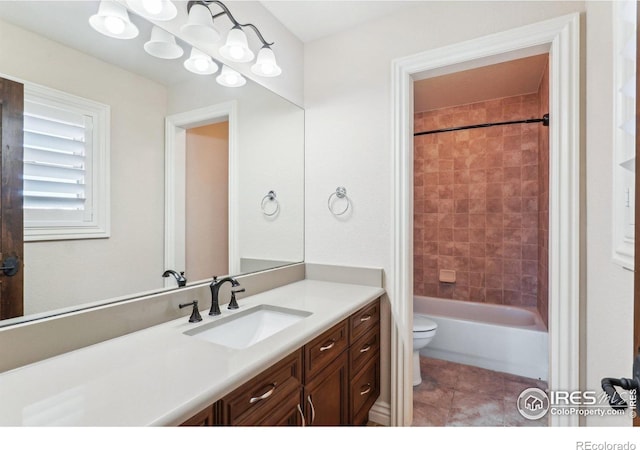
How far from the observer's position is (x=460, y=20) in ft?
5.43

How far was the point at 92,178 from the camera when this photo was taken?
112 cm

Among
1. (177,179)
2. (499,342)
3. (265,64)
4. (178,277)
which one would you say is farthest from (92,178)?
(499,342)

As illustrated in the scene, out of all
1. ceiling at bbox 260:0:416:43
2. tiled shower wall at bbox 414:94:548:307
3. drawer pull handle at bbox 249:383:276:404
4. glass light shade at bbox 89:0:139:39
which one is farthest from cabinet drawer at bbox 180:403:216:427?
tiled shower wall at bbox 414:94:548:307

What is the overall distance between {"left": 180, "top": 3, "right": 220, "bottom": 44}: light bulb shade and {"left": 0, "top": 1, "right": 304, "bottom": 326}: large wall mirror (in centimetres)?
7

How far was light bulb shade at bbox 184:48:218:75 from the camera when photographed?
1411 mm

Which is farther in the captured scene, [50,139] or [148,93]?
[148,93]

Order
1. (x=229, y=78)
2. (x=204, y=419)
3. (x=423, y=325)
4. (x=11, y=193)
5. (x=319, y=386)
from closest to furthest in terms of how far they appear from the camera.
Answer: (x=204, y=419)
(x=11, y=193)
(x=319, y=386)
(x=229, y=78)
(x=423, y=325)

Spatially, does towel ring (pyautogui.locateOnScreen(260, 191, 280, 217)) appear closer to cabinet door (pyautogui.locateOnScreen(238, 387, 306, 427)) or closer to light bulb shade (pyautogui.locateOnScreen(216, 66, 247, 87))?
light bulb shade (pyautogui.locateOnScreen(216, 66, 247, 87))

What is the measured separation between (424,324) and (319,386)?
1.51m

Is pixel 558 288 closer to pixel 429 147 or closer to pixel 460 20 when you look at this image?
pixel 460 20

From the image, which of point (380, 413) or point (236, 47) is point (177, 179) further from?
point (380, 413)

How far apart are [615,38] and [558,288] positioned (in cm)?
100

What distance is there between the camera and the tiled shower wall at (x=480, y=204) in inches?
115
